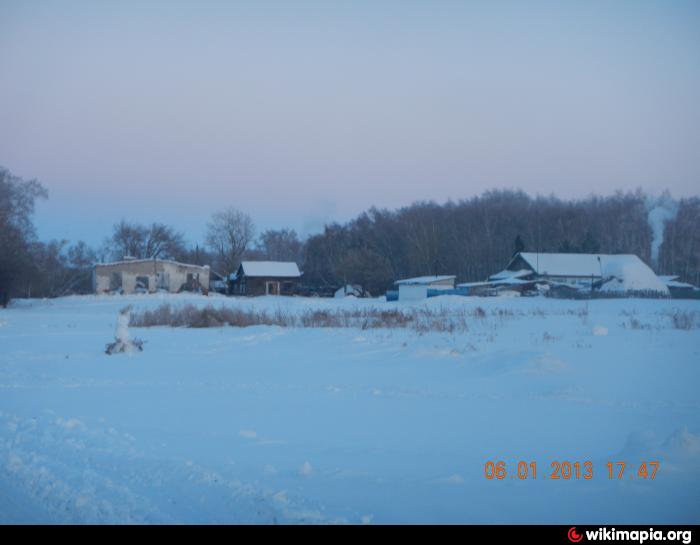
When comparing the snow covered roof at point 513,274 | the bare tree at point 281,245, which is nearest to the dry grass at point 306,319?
the snow covered roof at point 513,274

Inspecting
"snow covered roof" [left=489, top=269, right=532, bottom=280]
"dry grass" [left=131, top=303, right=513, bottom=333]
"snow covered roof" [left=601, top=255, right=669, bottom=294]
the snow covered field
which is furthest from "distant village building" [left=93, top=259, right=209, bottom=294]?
the snow covered field

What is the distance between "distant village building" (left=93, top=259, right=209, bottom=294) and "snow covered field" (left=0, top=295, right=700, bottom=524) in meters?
50.5

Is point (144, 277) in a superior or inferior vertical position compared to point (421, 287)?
superior

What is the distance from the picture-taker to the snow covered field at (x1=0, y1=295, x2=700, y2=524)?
5.97 meters

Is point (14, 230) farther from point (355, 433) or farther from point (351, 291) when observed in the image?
point (355, 433)

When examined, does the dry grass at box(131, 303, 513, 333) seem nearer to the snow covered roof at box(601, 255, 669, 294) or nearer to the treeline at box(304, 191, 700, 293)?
the snow covered roof at box(601, 255, 669, 294)

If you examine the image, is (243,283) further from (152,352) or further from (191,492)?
(191,492)

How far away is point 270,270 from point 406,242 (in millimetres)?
21328

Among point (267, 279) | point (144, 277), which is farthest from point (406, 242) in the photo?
point (144, 277)

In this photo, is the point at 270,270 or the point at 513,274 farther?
the point at 270,270

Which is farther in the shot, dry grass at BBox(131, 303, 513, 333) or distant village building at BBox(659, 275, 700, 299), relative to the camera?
distant village building at BBox(659, 275, 700, 299)

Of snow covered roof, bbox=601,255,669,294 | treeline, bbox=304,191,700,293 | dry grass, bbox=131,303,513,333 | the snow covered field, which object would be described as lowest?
the snow covered field

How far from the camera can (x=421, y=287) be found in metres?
60.2

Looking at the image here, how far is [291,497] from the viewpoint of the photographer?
20.2ft
